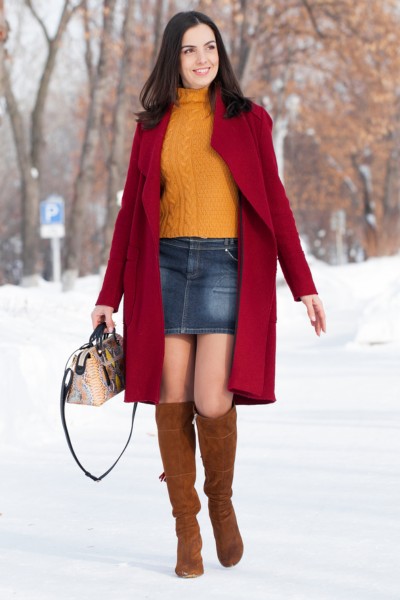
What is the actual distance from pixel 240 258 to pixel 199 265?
0.13 meters

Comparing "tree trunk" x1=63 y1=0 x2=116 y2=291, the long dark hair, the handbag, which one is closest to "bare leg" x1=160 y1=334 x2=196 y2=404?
the handbag

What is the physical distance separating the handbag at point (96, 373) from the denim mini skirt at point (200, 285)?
0.21 meters

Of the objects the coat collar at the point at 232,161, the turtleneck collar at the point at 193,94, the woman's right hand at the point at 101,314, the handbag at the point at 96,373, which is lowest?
the handbag at the point at 96,373

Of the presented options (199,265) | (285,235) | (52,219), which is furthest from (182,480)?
(52,219)

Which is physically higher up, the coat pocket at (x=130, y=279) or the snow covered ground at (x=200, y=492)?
the coat pocket at (x=130, y=279)

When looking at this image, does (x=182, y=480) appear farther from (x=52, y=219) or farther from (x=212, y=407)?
(x=52, y=219)

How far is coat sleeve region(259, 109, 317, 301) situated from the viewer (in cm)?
410

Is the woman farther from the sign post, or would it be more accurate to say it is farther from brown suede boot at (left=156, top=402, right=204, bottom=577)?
the sign post

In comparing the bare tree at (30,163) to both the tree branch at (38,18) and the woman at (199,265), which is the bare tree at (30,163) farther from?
the woman at (199,265)

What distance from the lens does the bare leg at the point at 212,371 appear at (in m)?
4.04

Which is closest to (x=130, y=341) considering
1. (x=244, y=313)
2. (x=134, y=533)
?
(x=244, y=313)

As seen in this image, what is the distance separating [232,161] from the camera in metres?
4.04

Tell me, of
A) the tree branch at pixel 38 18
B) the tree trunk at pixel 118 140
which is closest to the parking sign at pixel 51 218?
the tree trunk at pixel 118 140

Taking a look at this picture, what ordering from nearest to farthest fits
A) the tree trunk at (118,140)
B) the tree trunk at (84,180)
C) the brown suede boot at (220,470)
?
1. the brown suede boot at (220,470)
2. the tree trunk at (118,140)
3. the tree trunk at (84,180)
